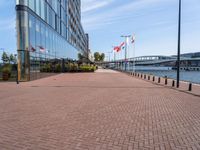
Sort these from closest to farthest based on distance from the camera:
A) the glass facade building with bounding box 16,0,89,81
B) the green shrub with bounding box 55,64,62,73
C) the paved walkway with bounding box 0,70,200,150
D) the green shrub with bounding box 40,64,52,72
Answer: the paved walkway with bounding box 0,70,200,150, the glass facade building with bounding box 16,0,89,81, the green shrub with bounding box 40,64,52,72, the green shrub with bounding box 55,64,62,73

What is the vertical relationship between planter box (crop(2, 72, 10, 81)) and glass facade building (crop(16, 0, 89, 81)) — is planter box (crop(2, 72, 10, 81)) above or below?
below

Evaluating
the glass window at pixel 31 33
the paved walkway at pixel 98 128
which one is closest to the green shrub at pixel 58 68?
the glass window at pixel 31 33

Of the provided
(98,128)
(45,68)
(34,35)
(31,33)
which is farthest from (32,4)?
(98,128)

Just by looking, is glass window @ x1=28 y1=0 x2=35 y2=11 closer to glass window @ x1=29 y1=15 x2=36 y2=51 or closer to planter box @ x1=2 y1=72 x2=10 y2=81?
glass window @ x1=29 y1=15 x2=36 y2=51

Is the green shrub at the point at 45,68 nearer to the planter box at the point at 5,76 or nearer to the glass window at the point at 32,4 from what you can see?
the planter box at the point at 5,76

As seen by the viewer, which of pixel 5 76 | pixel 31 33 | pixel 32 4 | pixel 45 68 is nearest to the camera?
pixel 5 76

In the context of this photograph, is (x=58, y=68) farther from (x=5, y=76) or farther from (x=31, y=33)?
(x=5, y=76)

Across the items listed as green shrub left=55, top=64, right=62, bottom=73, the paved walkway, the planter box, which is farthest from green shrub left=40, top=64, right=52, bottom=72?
the paved walkway

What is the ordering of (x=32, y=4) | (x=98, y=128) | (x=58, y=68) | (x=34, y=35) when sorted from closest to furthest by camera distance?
1. (x=98, y=128)
2. (x=32, y=4)
3. (x=34, y=35)
4. (x=58, y=68)

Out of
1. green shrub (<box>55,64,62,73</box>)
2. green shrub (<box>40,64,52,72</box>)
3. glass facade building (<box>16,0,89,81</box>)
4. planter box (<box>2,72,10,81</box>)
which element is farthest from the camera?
green shrub (<box>55,64,62,73</box>)

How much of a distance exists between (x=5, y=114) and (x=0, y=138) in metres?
2.81

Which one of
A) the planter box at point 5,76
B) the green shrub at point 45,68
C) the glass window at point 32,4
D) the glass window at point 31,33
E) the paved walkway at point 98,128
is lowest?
the paved walkway at point 98,128

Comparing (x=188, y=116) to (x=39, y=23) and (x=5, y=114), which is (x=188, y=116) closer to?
(x=5, y=114)

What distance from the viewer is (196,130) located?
20.7 ft
